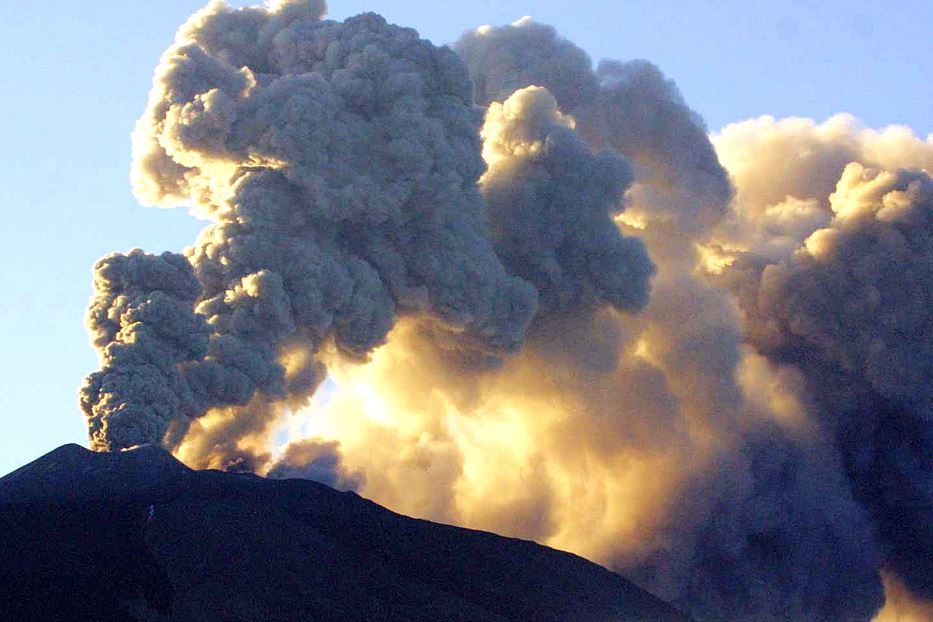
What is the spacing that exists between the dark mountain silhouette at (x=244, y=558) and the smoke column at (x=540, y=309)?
2.03 meters

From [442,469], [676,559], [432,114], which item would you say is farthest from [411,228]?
[676,559]

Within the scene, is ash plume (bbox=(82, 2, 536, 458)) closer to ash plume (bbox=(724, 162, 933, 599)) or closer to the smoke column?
the smoke column

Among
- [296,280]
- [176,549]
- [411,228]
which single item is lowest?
[176,549]

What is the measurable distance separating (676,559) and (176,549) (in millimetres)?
22306

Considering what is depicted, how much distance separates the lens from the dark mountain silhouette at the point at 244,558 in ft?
177

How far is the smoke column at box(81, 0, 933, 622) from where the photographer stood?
63.7 meters

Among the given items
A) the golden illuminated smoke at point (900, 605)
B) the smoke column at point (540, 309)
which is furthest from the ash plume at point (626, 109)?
the golden illuminated smoke at point (900, 605)

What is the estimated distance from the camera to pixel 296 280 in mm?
63500

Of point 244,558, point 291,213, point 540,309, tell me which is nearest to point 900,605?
point 540,309

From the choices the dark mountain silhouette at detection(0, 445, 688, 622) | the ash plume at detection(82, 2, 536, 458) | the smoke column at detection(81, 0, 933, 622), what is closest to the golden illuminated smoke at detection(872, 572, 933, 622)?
the smoke column at detection(81, 0, 933, 622)

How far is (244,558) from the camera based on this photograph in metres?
57.0

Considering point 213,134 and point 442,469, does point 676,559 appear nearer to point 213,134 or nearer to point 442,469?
point 442,469

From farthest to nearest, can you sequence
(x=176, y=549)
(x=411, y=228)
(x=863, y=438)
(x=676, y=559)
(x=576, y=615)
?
(x=863, y=438)
(x=676, y=559)
(x=411, y=228)
(x=576, y=615)
(x=176, y=549)

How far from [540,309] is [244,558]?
59.5 feet
